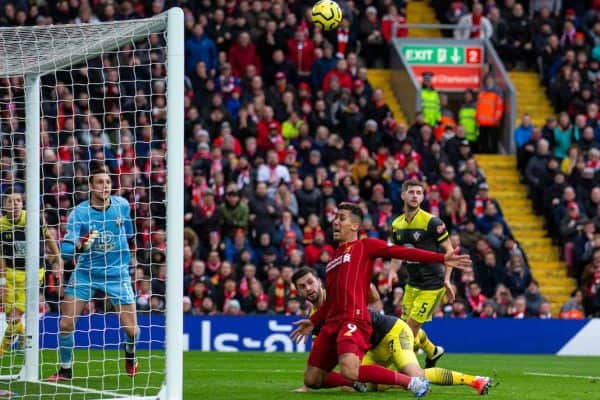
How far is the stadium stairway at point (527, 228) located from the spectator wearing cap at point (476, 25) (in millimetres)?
2934

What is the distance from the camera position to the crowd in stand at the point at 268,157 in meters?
21.9

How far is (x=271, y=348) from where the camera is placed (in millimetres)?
21281

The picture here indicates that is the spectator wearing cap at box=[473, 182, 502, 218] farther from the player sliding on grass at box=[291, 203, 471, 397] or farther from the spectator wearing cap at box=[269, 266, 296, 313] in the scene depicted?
the player sliding on grass at box=[291, 203, 471, 397]

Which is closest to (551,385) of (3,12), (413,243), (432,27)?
(413,243)

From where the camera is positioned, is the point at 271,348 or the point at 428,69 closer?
the point at 271,348

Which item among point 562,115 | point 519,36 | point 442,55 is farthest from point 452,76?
point 562,115

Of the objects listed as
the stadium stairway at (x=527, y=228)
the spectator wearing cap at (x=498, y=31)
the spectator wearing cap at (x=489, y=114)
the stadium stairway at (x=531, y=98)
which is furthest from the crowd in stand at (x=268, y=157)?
the spectator wearing cap at (x=498, y=31)

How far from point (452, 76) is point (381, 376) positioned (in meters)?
18.8

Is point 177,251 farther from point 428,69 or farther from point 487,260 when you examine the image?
point 428,69

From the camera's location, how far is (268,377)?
49.2ft

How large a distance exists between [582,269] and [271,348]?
273 inches

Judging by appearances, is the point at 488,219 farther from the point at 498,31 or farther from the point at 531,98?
the point at 498,31

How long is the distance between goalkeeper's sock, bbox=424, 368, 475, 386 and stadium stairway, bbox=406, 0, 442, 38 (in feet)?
64.0

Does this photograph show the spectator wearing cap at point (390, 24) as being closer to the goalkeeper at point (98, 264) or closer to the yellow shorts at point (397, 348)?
the goalkeeper at point (98, 264)
